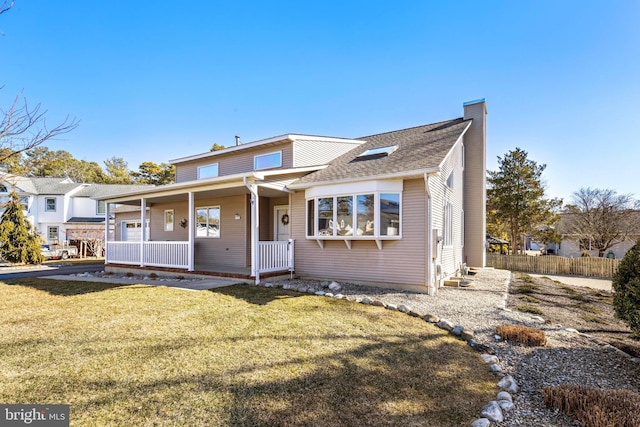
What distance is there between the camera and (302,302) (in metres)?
6.79

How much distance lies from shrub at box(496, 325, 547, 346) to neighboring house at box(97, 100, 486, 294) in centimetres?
281

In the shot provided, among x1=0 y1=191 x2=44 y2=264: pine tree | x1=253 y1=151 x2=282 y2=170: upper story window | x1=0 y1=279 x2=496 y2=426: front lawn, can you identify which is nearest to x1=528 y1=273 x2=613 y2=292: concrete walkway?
x1=0 y1=279 x2=496 y2=426: front lawn

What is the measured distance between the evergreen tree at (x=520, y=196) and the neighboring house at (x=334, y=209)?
9017mm

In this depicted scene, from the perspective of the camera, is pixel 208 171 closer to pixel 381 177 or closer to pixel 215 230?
pixel 215 230

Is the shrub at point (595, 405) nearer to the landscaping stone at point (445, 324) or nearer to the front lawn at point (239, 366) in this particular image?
the front lawn at point (239, 366)

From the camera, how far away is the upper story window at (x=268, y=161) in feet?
40.6

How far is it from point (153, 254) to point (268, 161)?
560 cm

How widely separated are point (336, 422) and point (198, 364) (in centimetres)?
191

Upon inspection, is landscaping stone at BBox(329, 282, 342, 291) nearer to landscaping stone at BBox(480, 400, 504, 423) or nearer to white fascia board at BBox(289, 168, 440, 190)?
white fascia board at BBox(289, 168, 440, 190)

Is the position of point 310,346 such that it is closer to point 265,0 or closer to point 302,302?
point 302,302

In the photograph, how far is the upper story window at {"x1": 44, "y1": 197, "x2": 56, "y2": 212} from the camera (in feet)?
95.2

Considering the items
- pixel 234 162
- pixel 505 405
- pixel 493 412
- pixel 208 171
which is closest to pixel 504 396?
pixel 505 405

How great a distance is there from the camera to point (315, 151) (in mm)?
12539

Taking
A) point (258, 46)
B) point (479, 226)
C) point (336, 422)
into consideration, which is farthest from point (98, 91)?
point (479, 226)
